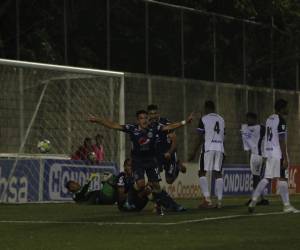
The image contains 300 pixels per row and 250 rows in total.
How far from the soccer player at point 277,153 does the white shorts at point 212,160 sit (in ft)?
7.41

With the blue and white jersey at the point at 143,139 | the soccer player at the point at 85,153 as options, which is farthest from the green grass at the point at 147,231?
the soccer player at the point at 85,153

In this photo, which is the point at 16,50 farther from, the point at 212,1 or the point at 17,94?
the point at 212,1

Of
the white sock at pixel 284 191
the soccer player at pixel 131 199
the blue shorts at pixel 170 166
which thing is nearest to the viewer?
the white sock at pixel 284 191

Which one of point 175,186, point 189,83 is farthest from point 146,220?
point 189,83

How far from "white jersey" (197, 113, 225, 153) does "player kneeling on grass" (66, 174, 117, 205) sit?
6.59ft

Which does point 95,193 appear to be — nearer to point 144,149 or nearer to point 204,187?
point 204,187

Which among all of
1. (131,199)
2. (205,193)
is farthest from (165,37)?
(131,199)

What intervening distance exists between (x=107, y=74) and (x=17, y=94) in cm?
400

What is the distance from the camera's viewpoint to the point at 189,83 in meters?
33.3

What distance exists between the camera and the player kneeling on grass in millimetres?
23019

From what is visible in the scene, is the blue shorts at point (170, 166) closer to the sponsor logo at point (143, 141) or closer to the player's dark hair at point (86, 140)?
the sponsor logo at point (143, 141)

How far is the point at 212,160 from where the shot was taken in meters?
22.0

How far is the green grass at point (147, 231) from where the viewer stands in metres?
13.2

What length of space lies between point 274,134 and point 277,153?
1.10 ft
